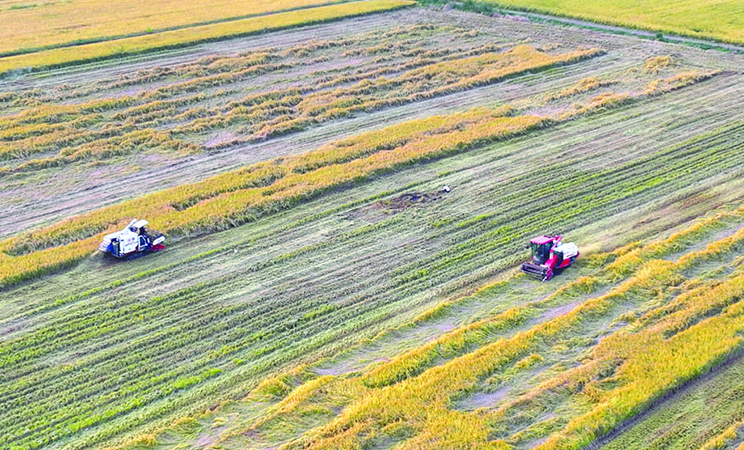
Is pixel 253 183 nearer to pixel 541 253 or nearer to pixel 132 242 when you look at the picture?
pixel 132 242

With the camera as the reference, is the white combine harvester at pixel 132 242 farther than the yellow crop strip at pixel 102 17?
No

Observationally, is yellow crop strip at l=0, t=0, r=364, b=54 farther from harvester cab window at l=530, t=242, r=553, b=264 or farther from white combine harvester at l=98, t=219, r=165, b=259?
harvester cab window at l=530, t=242, r=553, b=264

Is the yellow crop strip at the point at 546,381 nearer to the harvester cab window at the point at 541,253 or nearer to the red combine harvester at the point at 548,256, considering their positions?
the red combine harvester at the point at 548,256

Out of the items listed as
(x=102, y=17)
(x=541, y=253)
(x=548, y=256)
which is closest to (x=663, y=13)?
(x=548, y=256)

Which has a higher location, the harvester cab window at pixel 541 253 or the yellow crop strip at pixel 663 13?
the yellow crop strip at pixel 663 13

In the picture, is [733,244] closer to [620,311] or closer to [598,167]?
[620,311]

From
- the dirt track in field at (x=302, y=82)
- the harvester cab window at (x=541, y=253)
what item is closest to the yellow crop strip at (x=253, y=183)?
the dirt track in field at (x=302, y=82)
